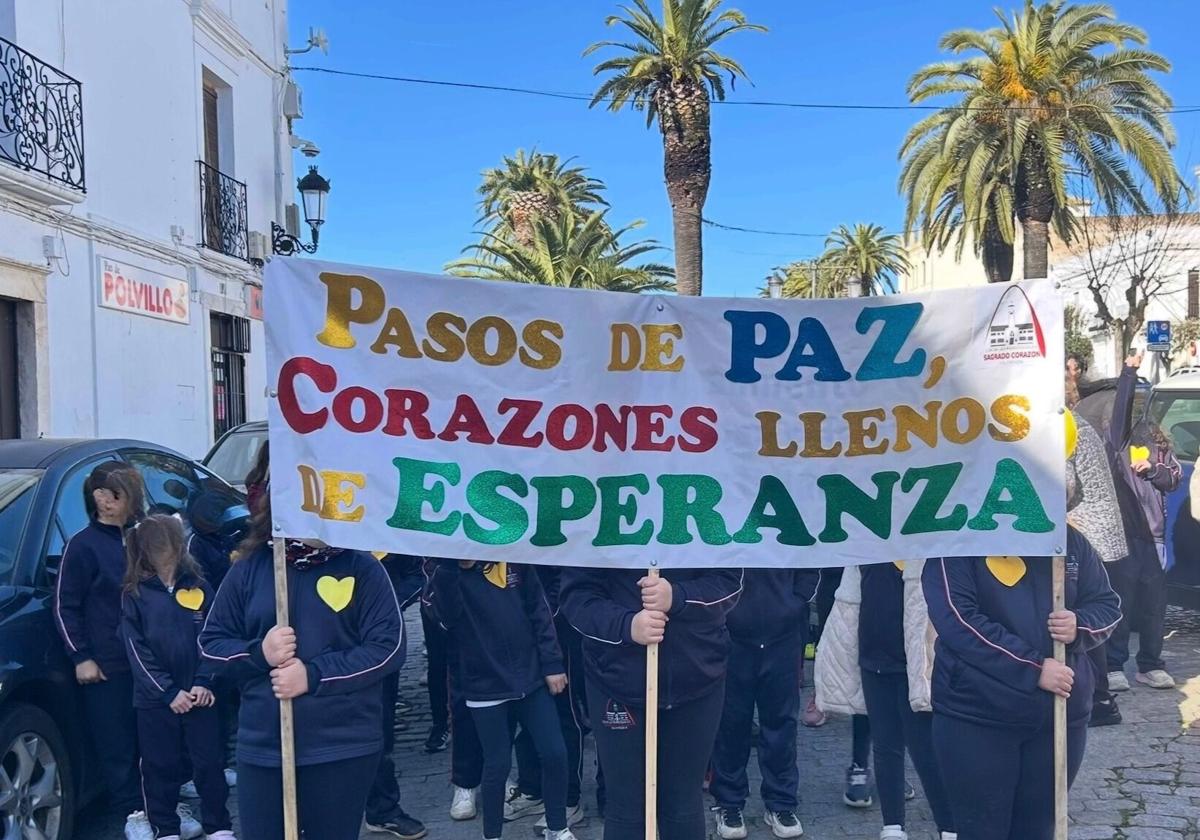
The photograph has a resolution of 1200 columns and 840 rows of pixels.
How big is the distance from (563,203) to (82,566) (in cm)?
2505

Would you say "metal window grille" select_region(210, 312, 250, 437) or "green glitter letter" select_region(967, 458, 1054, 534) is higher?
"metal window grille" select_region(210, 312, 250, 437)

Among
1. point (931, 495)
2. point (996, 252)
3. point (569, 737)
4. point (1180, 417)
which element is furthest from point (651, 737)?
point (996, 252)

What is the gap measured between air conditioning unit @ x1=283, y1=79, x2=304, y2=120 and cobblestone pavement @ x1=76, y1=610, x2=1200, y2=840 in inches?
541

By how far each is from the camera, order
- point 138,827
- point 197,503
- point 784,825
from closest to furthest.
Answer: point 138,827 < point 784,825 < point 197,503

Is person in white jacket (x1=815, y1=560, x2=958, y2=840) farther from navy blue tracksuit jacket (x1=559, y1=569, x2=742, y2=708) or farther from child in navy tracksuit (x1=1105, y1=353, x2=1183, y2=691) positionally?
child in navy tracksuit (x1=1105, y1=353, x2=1183, y2=691)

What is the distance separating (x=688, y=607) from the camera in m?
3.31

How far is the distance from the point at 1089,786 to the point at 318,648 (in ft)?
12.0

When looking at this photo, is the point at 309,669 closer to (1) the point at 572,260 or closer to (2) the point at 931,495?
(2) the point at 931,495

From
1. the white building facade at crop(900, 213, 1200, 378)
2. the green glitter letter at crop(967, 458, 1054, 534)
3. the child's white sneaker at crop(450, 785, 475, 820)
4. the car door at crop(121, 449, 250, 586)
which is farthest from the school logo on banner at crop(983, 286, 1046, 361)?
the white building facade at crop(900, 213, 1200, 378)

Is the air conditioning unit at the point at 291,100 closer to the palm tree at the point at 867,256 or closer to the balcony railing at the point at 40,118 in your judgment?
the balcony railing at the point at 40,118

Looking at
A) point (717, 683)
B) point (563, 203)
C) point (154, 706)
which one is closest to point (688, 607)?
point (717, 683)

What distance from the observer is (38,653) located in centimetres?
386

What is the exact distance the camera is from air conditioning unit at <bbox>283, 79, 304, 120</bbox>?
1714 centimetres

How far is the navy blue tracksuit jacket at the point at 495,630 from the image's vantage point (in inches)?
158
